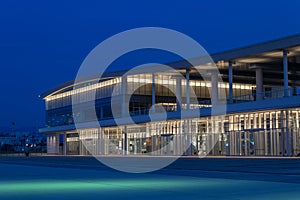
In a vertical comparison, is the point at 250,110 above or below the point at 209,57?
below

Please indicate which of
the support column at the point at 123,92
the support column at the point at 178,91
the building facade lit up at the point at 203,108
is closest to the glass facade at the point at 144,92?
the building facade lit up at the point at 203,108

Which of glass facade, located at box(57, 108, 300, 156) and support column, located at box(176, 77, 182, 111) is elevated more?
support column, located at box(176, 77, 182, 111)

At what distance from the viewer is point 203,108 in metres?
52.6

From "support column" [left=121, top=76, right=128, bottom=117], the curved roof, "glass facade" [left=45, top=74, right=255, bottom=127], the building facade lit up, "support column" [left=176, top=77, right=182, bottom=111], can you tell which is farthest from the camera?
"support column" [left=121, top=76, right=128, bottom=117]

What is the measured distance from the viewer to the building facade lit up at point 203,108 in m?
46.1

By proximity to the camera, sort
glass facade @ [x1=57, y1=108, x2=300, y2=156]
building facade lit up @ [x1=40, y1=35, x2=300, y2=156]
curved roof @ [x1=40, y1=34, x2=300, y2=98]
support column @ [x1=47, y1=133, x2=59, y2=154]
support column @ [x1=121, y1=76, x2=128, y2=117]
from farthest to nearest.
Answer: support column @ [x1=47, y1=133, x2=59, y2=154] → support column @ [x1=121, y1=76, x2=128, y2=117] → building facade lit up @ [x1=40, y1=35, x2=300, y2=156] → glass facade @ [x1=57, y1=108, x2=300, y2=156] → curved roof @ [x1=40, y1=34, x2=300, y2=98]

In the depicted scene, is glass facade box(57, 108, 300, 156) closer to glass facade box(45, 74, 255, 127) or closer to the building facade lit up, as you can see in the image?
the building facade lit up

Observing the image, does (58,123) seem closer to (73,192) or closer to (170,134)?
(170,134)

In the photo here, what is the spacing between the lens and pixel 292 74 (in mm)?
59000

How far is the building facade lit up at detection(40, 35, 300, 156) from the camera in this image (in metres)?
46.1

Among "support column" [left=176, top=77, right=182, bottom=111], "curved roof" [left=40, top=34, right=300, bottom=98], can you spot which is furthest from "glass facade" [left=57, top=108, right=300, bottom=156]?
"curved roof" [left=40, top=34, right=300, bottom=98]

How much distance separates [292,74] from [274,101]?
1597 cm

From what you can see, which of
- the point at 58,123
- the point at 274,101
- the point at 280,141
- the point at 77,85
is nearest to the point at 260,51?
the point at 274,101

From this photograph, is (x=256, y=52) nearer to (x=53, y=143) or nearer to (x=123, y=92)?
(x=123, y=92)
